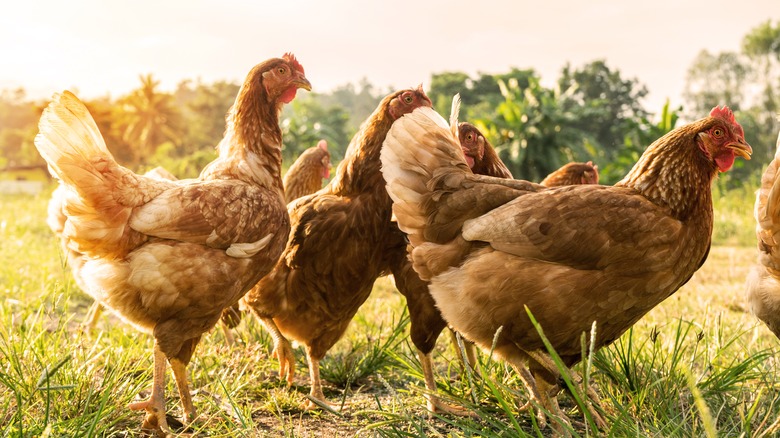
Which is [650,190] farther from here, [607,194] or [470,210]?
[470,210]

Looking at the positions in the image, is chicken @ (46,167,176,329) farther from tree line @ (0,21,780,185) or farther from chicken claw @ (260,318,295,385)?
tree line @ (0,21,780,185)

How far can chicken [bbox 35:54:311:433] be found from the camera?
A: 2.27 m

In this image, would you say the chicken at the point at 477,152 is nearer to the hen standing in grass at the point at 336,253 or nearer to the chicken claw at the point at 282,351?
the hen standing in grass at the point at 336,253

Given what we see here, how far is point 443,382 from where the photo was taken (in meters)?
2.75

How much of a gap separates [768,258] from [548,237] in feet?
4.89

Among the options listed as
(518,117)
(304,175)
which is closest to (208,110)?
(518,117)

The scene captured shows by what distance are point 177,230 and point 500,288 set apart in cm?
129

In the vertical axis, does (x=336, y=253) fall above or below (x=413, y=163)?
below

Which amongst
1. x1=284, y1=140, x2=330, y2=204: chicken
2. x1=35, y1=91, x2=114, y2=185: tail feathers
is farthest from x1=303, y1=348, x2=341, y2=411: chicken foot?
x1=284, y1=140, x2=330, y2=204: chicken

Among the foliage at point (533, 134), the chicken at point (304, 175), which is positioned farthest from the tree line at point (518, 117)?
the chicken at point (304, 175)

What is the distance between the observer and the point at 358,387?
10.5 feet

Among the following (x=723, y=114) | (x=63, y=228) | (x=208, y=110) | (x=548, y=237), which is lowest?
(x=208, y=110)

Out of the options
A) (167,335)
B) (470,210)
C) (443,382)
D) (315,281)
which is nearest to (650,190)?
(470,210)

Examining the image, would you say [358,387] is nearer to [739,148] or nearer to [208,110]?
[739,148]
